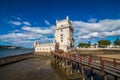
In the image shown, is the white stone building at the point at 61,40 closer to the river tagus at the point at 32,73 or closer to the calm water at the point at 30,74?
the river tagus at the point at 32,73

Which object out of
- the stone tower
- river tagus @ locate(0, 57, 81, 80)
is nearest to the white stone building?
the stone tower

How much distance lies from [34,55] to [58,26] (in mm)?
19937

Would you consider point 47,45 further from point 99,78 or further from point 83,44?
point 83,44

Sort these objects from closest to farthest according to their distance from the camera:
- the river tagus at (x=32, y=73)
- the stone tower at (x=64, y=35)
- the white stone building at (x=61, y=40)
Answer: the river tagus at (x=32, y=73) < the white stone building at (x=61, y=40) < the stone tower at (x=64, y=35)

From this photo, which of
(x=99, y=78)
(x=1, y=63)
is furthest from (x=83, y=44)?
(x=99, y=78)

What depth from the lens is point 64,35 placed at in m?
54.4

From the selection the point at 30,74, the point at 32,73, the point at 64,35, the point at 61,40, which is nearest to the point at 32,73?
the point at 32,73

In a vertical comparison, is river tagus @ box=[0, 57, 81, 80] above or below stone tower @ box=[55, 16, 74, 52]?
below

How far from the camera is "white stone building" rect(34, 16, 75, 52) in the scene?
52559 mm

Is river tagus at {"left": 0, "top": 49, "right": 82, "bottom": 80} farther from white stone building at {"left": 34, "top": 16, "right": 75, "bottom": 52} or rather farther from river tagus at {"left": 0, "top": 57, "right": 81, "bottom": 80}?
white stone building at {"left": 34, "top": 16, "right": 75, "bottom": 52}

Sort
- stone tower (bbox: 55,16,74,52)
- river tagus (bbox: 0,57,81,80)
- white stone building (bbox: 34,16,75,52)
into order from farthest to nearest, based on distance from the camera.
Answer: stone tower (bbox: 55,16,74,52) < white stone building (bbox: 34,16,75,52) < river tagus (bbox: 0,57,81,80)

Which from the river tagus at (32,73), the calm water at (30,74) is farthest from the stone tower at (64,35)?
the calm water at (30,74)

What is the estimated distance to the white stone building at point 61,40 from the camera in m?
52.6

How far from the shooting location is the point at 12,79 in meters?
17.4
